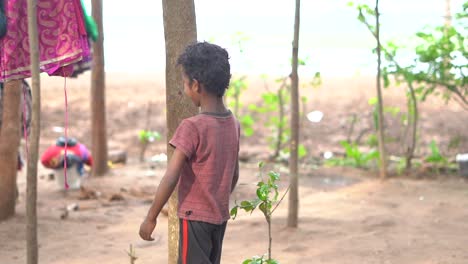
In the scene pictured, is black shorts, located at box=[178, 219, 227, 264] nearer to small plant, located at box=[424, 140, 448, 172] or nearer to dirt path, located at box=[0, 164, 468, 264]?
dirt path, located at box=[0, 164, 468, 264]

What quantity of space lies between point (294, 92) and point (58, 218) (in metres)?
2.53

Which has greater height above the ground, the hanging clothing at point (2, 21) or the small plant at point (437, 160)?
the hanging clothing at point (2, 21)

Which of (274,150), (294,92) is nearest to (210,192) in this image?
(294,92)

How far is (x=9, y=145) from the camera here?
5922 millimetres

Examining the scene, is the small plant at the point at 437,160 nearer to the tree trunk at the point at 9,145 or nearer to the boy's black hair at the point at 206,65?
the tree trunk at the point at 9,145

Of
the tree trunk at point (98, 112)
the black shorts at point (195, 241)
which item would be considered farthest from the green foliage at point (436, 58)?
the black shorts at point (195, 241)

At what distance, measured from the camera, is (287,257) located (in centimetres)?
490

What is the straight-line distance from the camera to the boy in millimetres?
2891

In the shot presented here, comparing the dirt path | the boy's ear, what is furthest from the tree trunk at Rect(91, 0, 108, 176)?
the boy's ear

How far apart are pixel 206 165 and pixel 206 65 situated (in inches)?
16.5

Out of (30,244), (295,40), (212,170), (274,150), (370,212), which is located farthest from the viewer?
(274,150)

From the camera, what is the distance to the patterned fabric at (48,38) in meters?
3.75

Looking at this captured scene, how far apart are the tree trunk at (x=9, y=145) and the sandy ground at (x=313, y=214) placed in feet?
0.60

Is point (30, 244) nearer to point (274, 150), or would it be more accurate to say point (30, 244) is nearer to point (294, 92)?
point (294, 92)
